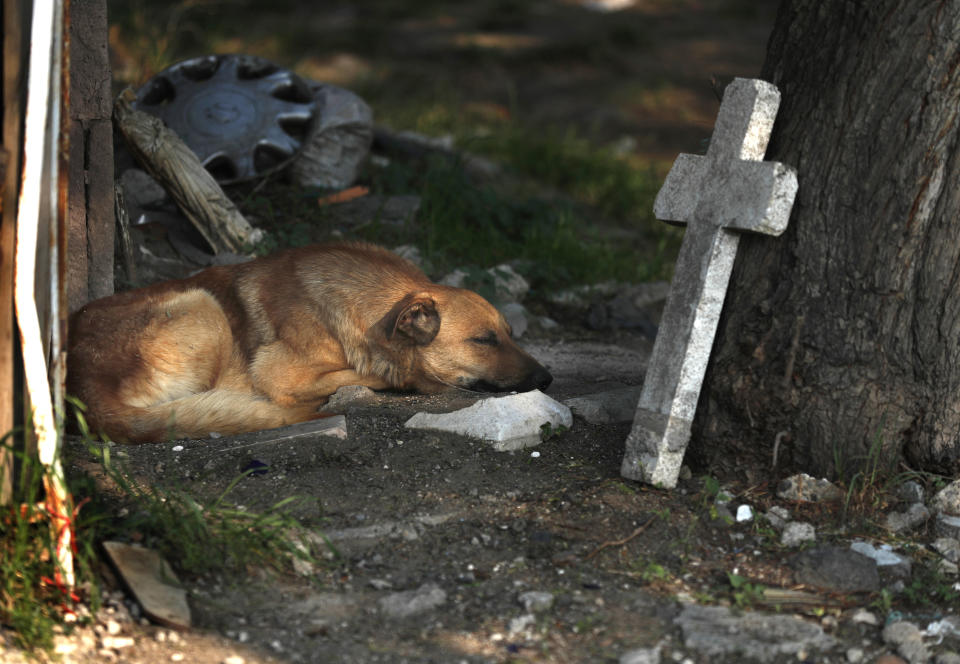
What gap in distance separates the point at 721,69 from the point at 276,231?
8.67m

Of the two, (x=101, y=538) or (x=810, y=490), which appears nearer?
(x=101, y=538)

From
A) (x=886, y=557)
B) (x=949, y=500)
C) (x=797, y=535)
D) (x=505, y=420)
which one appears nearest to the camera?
(x=886, y=557)

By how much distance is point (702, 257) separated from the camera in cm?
380

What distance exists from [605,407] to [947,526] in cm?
158

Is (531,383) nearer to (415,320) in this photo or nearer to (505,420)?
(415,320)

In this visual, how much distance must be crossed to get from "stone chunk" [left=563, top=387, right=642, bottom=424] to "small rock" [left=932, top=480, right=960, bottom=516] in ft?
4.53

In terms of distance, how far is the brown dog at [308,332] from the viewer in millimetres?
4852

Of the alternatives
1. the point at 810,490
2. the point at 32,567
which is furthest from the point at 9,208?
the point at 810,490

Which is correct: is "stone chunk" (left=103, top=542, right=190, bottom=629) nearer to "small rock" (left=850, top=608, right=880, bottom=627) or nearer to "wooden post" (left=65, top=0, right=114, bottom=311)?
"small rock" (left=850, top=608, right=880, bottom=627)

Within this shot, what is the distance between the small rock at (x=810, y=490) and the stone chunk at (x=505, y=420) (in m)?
1.06

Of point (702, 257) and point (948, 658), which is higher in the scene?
point (702, 257)

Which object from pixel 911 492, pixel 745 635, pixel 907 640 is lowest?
pixel 745 635

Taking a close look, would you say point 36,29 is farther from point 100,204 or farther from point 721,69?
point 721,69

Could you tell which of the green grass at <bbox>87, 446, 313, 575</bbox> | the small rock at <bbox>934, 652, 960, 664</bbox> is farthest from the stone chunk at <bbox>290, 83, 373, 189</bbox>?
the small rock at <bbox>934, 652, 960, 664</bbox>
